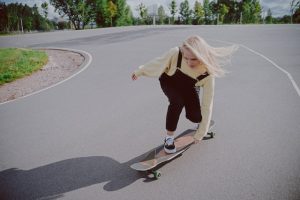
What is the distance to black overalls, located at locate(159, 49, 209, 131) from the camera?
4098mm

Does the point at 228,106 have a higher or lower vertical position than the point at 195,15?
lower

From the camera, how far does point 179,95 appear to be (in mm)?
4105

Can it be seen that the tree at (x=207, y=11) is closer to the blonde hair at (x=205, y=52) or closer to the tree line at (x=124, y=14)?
the tree line at (x=124, y=14)

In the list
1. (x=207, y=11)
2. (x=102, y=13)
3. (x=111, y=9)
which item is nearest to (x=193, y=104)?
(x=111, y=9)

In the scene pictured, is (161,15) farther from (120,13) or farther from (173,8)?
(120,13)

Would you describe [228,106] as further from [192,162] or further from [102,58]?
[102,58]

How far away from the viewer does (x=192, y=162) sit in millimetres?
4324

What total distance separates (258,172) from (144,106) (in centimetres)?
339

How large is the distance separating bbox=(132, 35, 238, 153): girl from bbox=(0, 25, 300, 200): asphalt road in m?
0.68

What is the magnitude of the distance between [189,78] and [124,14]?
214 ft

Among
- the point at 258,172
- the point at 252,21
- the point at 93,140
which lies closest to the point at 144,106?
the point at 93,140

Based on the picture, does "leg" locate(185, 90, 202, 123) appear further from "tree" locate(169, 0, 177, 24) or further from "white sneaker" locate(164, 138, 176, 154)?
"tree" locate(169, 0, 177, 24)

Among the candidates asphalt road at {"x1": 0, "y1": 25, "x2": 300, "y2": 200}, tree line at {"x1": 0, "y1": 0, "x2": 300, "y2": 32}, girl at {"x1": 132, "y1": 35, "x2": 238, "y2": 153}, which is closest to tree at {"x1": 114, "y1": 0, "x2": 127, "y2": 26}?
tree line at {"x1": 0, "y1": 0, "x2": 300, "y2": 32}

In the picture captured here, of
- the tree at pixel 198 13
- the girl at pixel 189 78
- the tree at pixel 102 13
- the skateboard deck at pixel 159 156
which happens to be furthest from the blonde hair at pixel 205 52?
the tree at pixel 198 13
